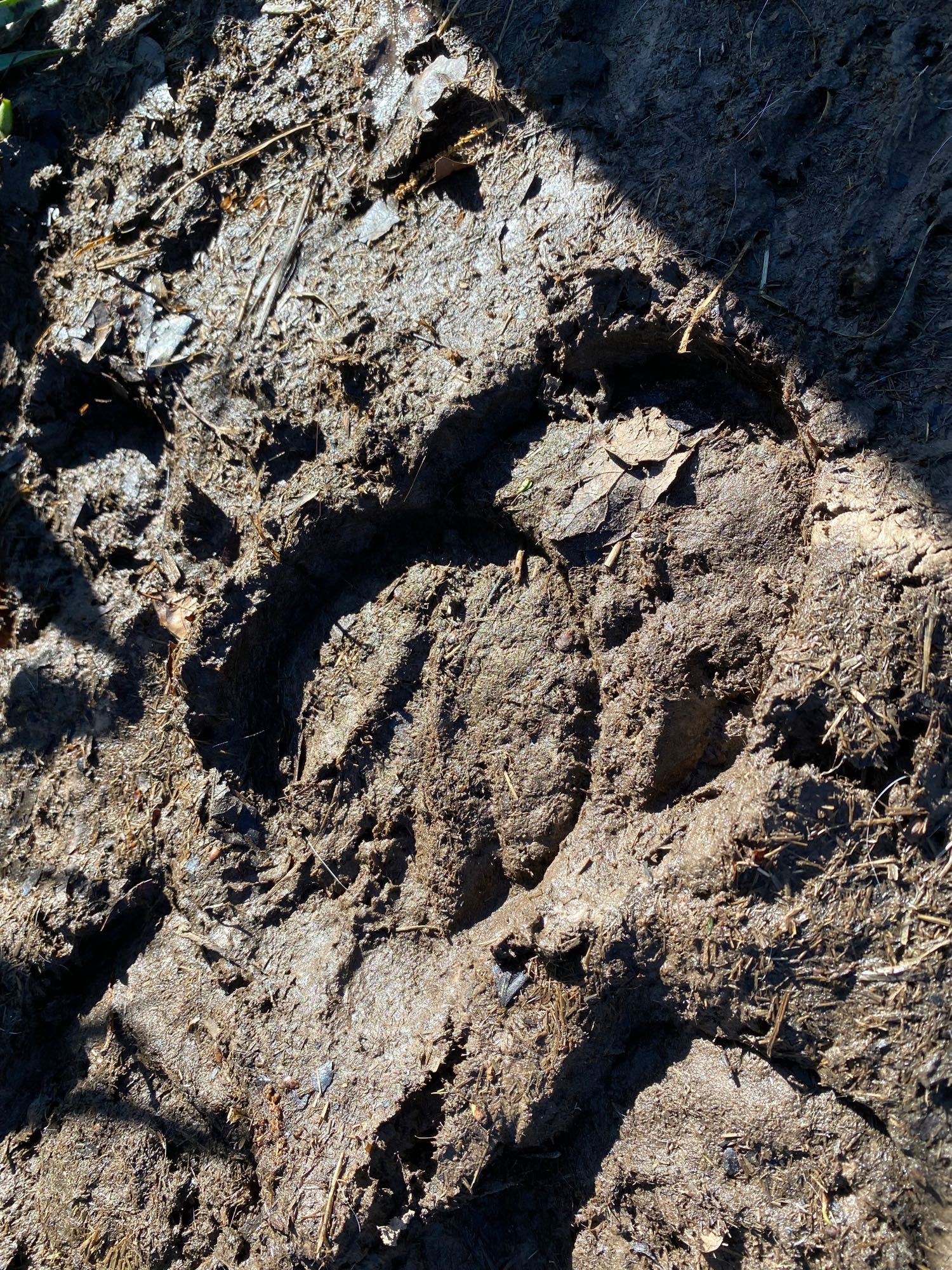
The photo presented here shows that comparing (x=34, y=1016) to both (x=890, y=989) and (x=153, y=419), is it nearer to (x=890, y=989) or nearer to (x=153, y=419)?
(x=153, y=419)

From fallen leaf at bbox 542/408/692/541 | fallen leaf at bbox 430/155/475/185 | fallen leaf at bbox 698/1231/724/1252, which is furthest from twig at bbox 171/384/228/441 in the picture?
fallen leaf at bbox 698/1231/724/1252

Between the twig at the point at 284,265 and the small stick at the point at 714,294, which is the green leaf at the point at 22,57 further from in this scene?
the small stick at the point at 714,294

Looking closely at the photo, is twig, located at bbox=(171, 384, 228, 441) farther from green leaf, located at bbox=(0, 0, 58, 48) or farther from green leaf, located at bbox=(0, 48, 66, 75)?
green leaf, located at bbox=(0, 0, 58, 48)

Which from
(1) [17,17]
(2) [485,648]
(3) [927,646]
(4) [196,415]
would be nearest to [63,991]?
(2) [485,648]

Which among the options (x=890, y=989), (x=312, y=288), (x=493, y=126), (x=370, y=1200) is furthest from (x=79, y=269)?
(x=890, y=989)

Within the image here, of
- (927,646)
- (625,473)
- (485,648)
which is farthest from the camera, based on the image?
(485,648)

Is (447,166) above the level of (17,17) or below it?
below

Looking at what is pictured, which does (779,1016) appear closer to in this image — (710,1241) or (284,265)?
(710,1241)
